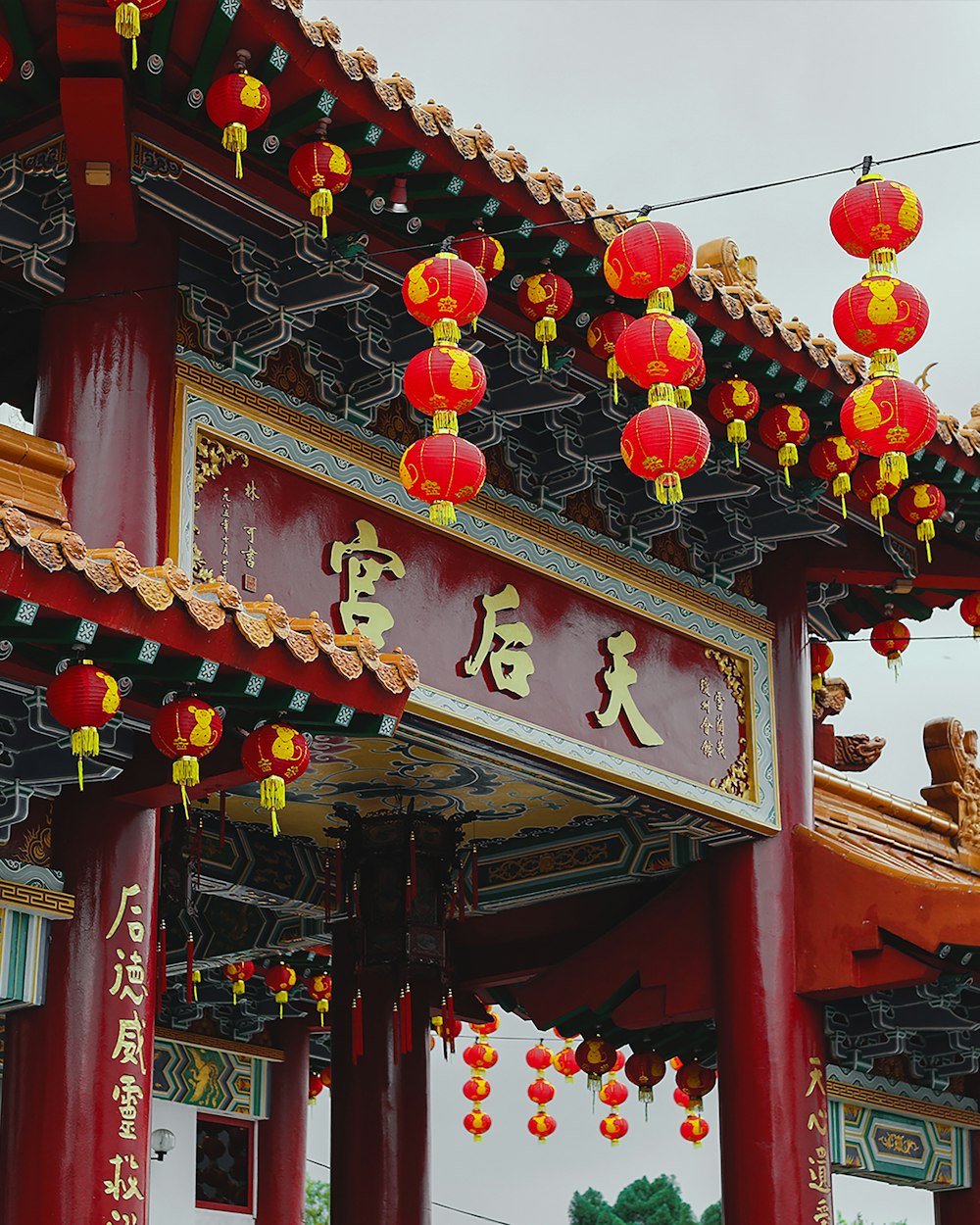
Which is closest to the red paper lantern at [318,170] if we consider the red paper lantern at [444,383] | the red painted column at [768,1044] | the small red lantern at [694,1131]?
the red paper lantern at [444,383]

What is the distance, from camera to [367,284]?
27.9 feet

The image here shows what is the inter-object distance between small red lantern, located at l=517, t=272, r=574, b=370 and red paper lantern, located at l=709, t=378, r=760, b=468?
120 cm

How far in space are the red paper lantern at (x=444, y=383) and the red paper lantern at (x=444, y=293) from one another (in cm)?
15

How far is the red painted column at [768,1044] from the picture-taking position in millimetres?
10172

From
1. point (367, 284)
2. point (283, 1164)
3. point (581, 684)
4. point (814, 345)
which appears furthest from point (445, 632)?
point (283, 1164)

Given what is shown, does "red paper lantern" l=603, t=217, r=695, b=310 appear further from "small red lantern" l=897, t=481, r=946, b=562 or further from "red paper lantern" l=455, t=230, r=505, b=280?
"small red lantern" l=897, t=481, r=946, b=562

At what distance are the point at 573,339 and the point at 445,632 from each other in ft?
5.17

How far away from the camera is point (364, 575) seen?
29.3 ft


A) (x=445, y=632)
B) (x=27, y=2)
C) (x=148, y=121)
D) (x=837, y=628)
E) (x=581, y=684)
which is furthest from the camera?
(x=837, y=628)

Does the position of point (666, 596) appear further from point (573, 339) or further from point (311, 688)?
point (311, 688)

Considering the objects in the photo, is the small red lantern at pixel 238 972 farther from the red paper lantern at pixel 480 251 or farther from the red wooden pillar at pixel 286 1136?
the red paper lantern at pixel 480 251

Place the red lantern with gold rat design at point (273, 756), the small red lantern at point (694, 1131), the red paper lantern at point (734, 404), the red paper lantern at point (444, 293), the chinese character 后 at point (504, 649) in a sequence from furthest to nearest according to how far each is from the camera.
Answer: the small red lantern at point (694, 1131) < the red paper lantern at point (734, 404) < the chinese character 后 at point (504, 649) < the red paper lantern at point (444, 293) < the red lantern with gold rat design at point (273, 756)

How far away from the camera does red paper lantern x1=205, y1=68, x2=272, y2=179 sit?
752 centimetres

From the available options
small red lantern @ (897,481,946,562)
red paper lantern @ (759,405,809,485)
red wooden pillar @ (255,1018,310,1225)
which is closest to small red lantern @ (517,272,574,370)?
red paper lantern @ (759,405,809,485)
